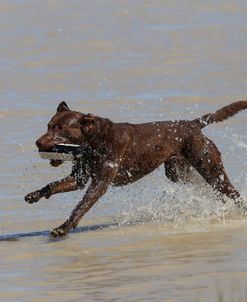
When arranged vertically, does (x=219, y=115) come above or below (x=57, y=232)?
above

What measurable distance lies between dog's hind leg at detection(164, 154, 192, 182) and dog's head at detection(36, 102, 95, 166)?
96cm

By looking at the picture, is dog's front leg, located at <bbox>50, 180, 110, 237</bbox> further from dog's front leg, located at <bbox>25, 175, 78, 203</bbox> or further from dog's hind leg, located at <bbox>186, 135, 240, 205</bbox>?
dog's hind leg, located at <bbox>186, 135, 240, 205</bbox>

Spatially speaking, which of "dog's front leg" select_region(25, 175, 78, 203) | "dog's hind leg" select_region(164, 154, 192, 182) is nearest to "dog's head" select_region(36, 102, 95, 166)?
"dog's front leg" select_region(25, 175, 78, 203)

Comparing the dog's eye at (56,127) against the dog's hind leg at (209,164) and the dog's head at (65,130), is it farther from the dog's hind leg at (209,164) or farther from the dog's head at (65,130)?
the dog's hind leg at (209,164)

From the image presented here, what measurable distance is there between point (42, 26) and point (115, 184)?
380 inches

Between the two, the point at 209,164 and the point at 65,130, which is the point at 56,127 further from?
the point at 209,164

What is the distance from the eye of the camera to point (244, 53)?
17969 millimetres

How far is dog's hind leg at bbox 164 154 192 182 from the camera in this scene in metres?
10.8

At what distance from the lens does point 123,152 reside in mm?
10484

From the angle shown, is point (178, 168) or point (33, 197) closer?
point (33, 197)

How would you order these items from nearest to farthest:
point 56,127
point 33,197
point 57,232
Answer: point 57,232
point 56,127
point 33,197

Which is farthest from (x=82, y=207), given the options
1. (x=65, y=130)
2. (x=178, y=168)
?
(x=178, y=168)

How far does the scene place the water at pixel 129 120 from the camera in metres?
7.95

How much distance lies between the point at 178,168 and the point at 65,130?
4.47ft
